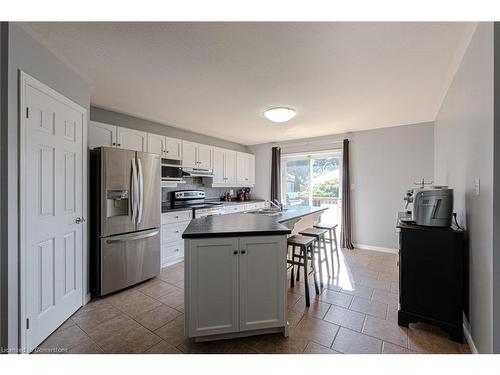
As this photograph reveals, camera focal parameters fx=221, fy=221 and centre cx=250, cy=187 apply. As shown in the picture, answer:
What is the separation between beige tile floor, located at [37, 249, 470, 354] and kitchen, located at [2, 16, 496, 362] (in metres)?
0.02

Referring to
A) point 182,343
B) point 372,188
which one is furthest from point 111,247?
point 372,188

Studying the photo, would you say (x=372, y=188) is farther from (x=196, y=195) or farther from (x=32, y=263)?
(x=32, y=263)

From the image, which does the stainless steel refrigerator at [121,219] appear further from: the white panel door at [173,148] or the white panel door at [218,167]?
the white panel door at [218,167]

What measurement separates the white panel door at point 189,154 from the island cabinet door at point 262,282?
274 cm

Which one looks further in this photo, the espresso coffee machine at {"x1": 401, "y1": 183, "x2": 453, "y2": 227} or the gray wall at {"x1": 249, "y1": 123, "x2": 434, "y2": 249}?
the gray wall at {"x1": 249, "y1": 123, "x2": 434, "y2": 249}

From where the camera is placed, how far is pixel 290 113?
2.98 metres

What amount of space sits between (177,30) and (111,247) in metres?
2.28

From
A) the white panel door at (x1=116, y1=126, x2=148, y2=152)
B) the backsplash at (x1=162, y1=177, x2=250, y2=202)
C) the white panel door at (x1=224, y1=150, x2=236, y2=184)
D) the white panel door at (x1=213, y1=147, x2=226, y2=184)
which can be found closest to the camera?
the white panel door at (x1=116, y1=126, x2=148, y2=152)

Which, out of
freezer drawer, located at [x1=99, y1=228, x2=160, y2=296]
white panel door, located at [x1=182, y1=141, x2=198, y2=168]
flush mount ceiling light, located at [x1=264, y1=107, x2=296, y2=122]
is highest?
flush mount ceiling light, located at [x1=264, y1=107, x2=296, y2=122]

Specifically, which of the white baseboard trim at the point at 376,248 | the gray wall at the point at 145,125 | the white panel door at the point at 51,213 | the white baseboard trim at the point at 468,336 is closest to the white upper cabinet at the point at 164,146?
the gray wall at the point at 145,125

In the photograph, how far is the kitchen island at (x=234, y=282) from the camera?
164cm

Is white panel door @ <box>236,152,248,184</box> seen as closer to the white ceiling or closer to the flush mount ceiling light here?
the white ceiling

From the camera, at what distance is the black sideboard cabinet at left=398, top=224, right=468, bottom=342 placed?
67.9 inches

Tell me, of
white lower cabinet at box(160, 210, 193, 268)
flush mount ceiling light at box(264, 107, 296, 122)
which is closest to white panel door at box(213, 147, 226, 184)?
white lower cabinet at box(160, 210, 193, 268)
